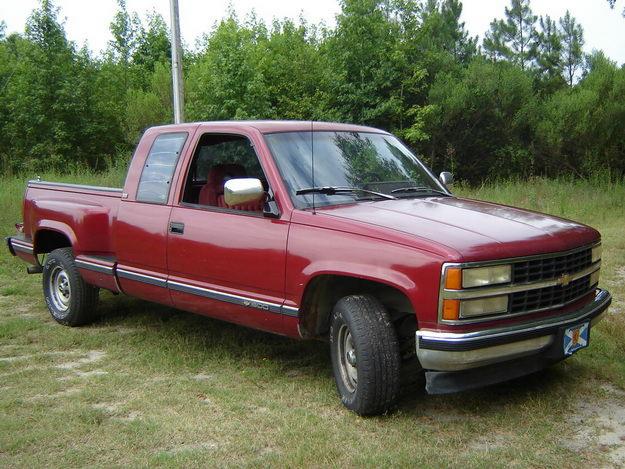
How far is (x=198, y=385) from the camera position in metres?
4.88

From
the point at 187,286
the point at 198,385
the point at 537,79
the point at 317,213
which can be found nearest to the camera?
the point at 317,213

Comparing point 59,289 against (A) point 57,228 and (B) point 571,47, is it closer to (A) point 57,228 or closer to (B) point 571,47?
(A) point 57,228

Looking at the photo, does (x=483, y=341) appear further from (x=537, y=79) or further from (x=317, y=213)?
(x=537, y=79)

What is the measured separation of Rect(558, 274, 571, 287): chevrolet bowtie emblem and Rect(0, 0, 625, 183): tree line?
1920 centimetres

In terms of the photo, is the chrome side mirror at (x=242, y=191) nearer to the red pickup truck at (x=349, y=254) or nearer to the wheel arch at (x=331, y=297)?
the red pickup truck at (x=349, y=254)

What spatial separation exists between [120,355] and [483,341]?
316cm

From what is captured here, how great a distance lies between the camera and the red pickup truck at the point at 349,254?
12.6ft

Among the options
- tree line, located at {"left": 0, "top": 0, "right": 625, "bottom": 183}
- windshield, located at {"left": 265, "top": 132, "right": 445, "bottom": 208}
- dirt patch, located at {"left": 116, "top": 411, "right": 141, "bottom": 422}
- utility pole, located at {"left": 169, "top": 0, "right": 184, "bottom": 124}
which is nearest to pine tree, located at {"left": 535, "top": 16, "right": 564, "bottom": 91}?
tree line, located at {"left": 0, "top": 0, "right": 625, "bottom": 183}

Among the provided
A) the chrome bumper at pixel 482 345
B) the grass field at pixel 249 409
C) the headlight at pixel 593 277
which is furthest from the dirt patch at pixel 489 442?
the headlight at pixel 593 277

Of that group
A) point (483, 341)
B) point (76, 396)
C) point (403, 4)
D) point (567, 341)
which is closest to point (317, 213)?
point (483, 341)

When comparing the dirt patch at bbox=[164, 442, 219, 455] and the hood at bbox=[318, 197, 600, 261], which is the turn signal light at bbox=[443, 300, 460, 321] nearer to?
the hood at bbox=[318, 197, 600, 261]

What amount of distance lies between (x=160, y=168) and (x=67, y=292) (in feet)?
6.21

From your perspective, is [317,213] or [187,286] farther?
[187,286]

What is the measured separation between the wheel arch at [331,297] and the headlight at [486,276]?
0.54 metres
